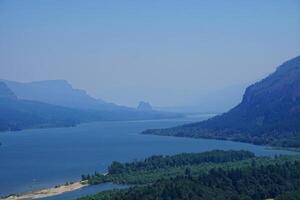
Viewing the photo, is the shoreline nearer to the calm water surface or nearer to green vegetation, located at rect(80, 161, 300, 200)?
the calm water surface

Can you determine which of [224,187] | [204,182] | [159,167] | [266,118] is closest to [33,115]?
[266,118]

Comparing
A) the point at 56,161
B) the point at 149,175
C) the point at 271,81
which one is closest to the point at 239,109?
the point at 271,81

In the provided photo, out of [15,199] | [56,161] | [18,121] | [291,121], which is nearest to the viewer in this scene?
[15,199]

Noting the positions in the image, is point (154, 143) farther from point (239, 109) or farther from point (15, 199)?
point (15, 199)

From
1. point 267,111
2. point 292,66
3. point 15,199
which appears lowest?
point 15,199

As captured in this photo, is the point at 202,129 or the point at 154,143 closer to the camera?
the point at 154,143

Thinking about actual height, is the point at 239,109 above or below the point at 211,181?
above

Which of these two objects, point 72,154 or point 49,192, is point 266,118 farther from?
point 49,192
